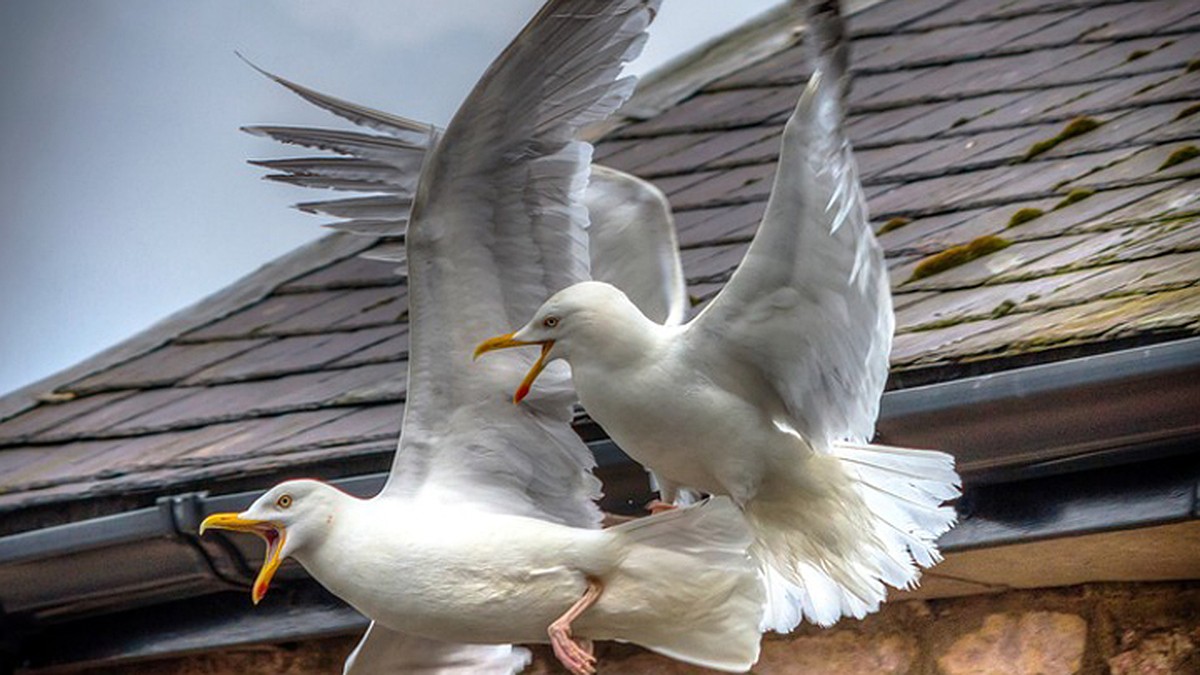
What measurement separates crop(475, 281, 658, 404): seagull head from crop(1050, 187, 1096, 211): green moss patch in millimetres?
1101

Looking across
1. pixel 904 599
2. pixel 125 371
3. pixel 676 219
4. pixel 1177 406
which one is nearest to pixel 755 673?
pixel 904 599

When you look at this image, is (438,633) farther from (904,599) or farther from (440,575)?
(904,599)

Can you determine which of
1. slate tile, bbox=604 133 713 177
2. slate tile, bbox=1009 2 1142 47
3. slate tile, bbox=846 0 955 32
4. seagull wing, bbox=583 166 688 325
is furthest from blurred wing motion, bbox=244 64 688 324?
slate tile, bbox=846 0 955 32

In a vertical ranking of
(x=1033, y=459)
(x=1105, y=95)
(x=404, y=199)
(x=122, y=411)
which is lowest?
(x=1033, y=459)

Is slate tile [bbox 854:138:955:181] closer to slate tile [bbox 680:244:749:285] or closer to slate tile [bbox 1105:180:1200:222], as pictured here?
slate tile [bbox 680:244:749:285]

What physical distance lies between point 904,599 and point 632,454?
575 millimetres

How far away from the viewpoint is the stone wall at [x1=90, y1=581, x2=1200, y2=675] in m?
3.22

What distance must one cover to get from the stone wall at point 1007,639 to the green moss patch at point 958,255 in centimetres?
62

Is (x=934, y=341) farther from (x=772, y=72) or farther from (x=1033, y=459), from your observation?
(x=772, y=72)

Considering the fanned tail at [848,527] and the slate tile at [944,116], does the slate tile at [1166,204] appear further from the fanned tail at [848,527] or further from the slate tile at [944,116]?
the slate tile at [944,116]

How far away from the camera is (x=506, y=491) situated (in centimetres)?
329

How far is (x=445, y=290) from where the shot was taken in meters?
3.29

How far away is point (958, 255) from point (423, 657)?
110 cm

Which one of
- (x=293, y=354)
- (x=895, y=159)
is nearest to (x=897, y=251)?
(x=895, y=159)
